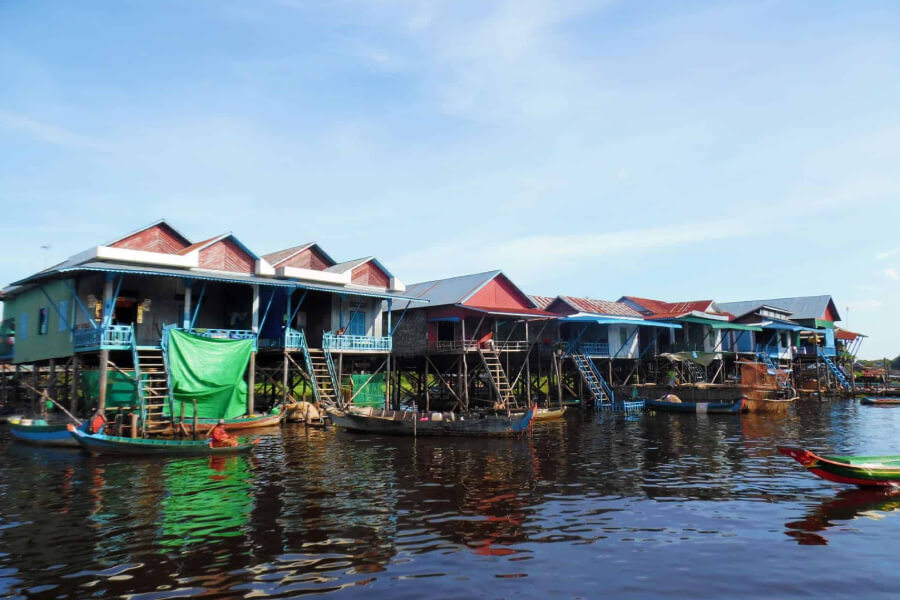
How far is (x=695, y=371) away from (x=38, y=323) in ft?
129

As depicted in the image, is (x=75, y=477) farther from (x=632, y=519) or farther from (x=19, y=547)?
(x=632, y=519)

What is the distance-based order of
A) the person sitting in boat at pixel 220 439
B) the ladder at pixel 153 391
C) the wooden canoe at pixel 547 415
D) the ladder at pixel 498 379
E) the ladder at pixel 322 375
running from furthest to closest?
the wooden canoe at pixel 547 415 → the ladder at pixel 498 379 → the ladder at pixel 322 375 → the ladder at pixel 153 391 → the person sitting in boat at pixel 220 439

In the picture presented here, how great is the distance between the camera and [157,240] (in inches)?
1197

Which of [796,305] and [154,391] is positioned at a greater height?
[796,305]

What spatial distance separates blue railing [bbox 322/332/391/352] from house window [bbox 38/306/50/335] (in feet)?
40.9

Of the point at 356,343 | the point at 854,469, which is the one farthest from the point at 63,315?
the point at 854,469

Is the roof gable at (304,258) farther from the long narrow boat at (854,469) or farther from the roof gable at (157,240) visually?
the long narrow boat at (854,469)

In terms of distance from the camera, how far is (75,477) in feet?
53.3

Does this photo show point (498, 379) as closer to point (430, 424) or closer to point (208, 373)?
point (430, 424)

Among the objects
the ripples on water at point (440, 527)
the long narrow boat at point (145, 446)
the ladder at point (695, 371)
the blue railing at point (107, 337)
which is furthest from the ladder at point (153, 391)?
the ladder at point (695, 371)

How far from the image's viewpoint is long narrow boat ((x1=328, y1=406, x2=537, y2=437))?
79.0 feet

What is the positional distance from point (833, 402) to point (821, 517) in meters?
39.8

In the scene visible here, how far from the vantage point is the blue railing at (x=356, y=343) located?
2983 centimetres

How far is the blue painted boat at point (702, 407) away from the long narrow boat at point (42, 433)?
97.7ft
